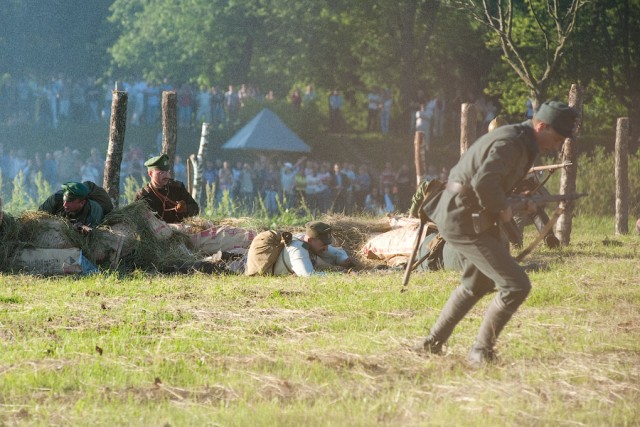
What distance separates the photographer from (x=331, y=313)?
1050 centimetres

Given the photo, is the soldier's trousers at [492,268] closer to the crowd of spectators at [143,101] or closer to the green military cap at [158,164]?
the green military cap at [158,164]

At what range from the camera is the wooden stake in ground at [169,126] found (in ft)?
61.1

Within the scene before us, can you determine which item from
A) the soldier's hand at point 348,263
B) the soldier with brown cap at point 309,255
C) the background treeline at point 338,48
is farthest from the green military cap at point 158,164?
the background treeline at point 338,48

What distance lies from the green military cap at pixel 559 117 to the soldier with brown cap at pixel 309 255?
5850mm

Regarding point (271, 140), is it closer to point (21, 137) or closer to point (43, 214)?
point (21, 137)

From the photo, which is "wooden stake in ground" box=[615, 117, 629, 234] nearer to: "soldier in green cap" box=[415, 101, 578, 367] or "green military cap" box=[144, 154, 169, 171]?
"green military cap" box=[144, 154, 169, 171]

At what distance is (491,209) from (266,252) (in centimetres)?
611

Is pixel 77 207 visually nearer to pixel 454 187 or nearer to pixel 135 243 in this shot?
pixel 135 243

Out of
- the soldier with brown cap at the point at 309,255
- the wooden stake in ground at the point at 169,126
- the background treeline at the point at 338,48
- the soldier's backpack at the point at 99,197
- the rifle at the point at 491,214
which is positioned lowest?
the soldier with brown cap at the point at 309,255

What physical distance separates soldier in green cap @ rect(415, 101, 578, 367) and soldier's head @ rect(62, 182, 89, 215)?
702cm

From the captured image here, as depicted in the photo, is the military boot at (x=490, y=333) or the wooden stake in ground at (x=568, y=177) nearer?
the military boot at (x=490, y=333)

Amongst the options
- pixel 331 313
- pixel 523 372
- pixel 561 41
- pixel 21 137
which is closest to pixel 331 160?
pixel 21 137

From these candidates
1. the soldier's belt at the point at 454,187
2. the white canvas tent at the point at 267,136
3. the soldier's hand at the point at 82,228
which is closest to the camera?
the soldier's belt at the point at 454,187

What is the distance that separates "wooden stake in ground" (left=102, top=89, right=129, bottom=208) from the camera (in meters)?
17.1
